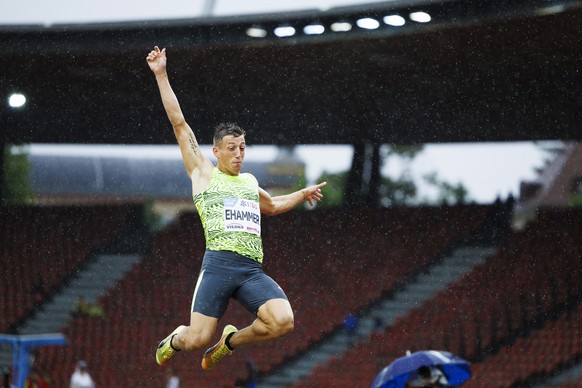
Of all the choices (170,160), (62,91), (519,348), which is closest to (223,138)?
(519,348)

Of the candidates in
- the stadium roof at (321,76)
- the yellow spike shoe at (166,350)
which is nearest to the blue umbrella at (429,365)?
the yellow spike shoe at (166,350)

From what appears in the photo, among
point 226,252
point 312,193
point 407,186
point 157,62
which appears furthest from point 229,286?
point 407,186

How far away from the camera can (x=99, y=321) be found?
20.3m

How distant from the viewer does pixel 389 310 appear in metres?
18.8

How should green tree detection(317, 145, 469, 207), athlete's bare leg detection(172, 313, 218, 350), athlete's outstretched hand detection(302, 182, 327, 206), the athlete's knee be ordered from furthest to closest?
green tree detection(317, 145, 469, 207) → athlete's outstretched hand detection(302, 182, 327, 206) → athlete's bare leg detection(172, 313, 218, 350) → the athlete's knee

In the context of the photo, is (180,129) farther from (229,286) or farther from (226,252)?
(229,286)

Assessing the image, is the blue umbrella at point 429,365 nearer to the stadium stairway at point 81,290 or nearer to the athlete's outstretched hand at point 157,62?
the athlete's outstretched hand at point 157,62

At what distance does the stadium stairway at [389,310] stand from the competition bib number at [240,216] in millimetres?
11514

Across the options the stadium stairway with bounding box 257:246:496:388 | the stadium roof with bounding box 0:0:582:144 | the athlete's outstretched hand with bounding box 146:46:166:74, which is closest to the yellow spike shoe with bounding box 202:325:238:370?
the athlete's outstretched hand with bounding box 146:46:166:74

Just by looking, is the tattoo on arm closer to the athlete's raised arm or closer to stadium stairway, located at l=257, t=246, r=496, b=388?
the athlete's raised arm

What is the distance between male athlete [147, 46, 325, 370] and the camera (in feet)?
22.2

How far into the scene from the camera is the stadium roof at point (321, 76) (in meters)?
16.3

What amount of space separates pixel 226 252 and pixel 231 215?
28 centimetres

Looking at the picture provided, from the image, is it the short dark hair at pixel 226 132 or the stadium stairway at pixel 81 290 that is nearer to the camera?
the short dark hair at pixel 226 132
